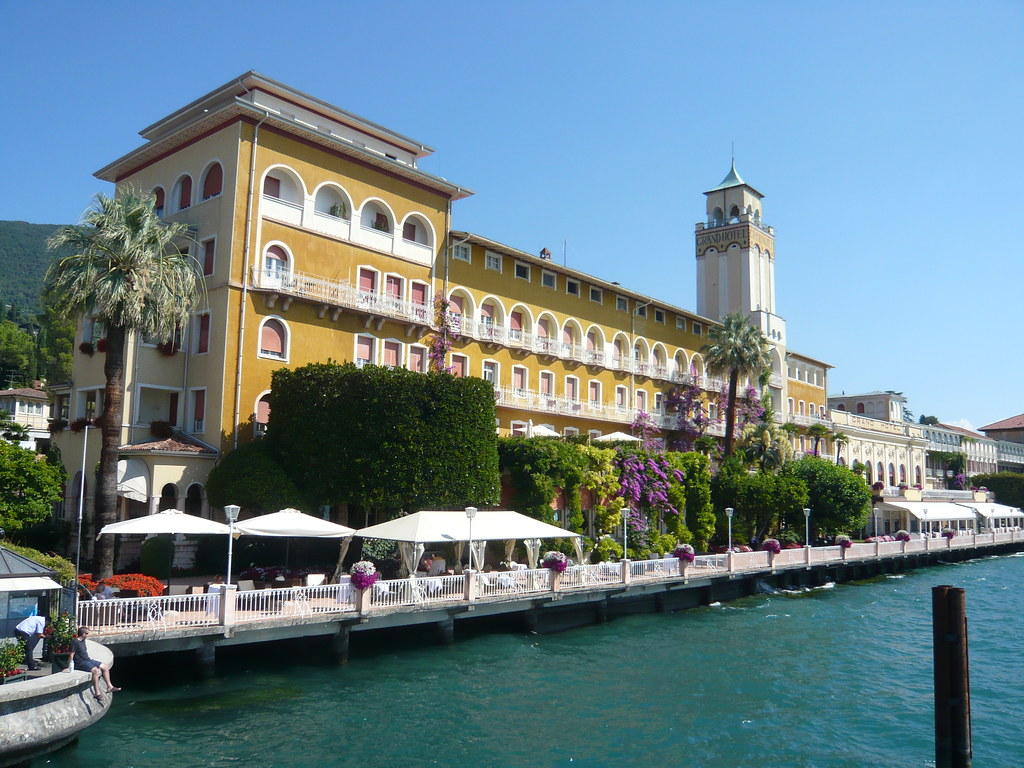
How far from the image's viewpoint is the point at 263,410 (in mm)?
31797

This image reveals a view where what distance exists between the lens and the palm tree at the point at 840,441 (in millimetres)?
69400

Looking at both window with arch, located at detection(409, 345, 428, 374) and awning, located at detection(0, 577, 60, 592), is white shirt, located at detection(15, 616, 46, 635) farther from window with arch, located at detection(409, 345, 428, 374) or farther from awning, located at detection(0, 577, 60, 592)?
window with arch, located at detection(409, 345, 428, 374)

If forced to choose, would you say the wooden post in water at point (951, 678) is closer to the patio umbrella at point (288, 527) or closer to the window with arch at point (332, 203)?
the patio umbrella at point (288, 527)

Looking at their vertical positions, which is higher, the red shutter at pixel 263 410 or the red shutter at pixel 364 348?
the red shutter at pixel 364 348

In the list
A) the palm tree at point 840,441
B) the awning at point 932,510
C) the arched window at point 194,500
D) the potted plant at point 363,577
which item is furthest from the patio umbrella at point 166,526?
the palm tree at point 840,441

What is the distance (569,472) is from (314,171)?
1563 centimetres

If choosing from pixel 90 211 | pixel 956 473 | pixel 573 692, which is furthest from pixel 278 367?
pixel 956 473

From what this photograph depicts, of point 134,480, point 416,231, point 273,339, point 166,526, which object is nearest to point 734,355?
point 416,231

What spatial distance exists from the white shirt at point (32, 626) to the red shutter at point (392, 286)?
22626 millimetres

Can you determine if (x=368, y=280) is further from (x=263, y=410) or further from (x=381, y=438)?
(x=381, y=438)

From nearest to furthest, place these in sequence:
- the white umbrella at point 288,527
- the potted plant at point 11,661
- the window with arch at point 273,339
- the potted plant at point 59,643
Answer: the potted plant at point 11,661 < the potted plant at point 59,643 < the white umbrella at point 288,527 < the window with arch at point 273,339

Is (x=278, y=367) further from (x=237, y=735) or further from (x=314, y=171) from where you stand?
(x=237, y=735)

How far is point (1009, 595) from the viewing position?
39.9m

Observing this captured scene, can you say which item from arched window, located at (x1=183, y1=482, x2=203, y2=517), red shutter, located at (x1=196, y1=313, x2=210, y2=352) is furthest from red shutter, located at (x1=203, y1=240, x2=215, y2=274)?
arched window, located at (x1=183, y1=482, x2=203, y2=517)
